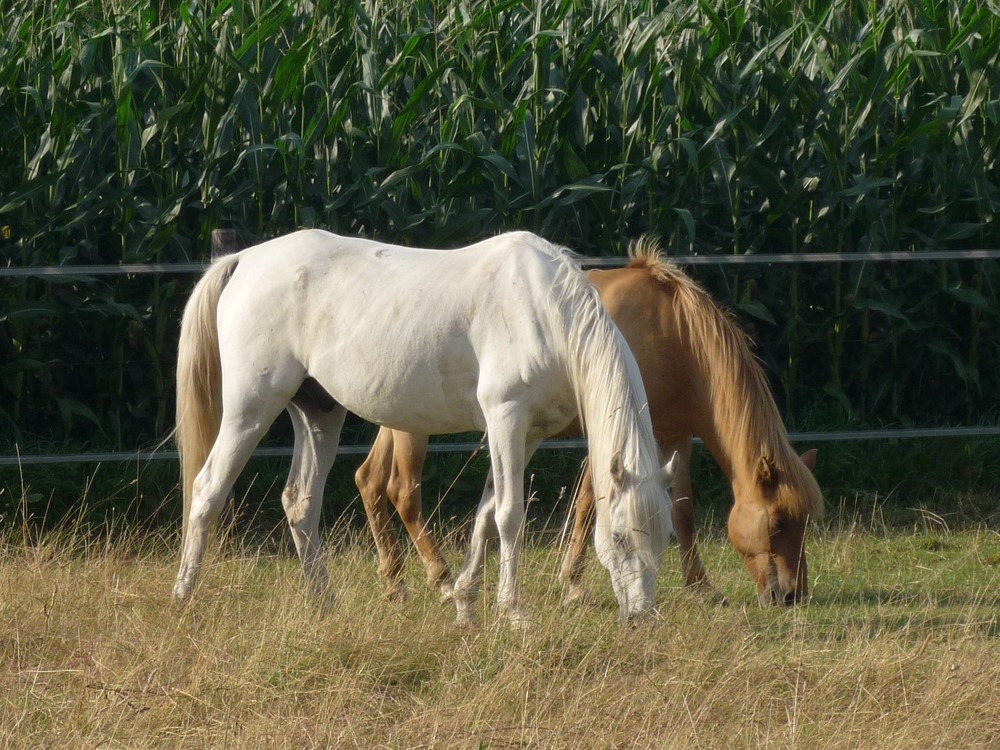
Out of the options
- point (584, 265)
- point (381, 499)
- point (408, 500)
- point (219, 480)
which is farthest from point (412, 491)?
point (584, 265)

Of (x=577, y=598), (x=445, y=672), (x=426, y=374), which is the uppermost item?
(x=426, y=374)

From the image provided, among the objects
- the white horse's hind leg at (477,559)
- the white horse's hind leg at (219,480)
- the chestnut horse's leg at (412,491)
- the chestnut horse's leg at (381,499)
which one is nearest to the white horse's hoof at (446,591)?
the white horse's hind leg at (477,559)

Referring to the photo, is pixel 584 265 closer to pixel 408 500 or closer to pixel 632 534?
pixel 408 500

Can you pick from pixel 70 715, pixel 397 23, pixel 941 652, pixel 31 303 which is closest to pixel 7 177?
Result: pixel 31 303

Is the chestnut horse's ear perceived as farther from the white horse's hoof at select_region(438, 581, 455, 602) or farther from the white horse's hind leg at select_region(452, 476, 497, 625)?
the white horse's hoof at select_region(438, 581, 455, 602)

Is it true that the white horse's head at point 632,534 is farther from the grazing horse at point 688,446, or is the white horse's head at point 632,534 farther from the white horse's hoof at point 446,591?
the white horse's hoof at point 446,591

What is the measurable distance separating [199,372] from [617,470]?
167 cm

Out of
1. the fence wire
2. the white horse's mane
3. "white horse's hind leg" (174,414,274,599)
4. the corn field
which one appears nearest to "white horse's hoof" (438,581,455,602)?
the white horse's mane

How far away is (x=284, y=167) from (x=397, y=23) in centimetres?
141

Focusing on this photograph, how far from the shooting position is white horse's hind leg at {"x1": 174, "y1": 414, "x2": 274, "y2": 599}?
14.0ft

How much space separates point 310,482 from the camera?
14.9 ft

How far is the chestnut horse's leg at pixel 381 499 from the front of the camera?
4.98m

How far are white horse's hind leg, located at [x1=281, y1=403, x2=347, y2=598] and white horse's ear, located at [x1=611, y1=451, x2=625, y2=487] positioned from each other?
1.20 metres

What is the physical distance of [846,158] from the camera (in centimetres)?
613
